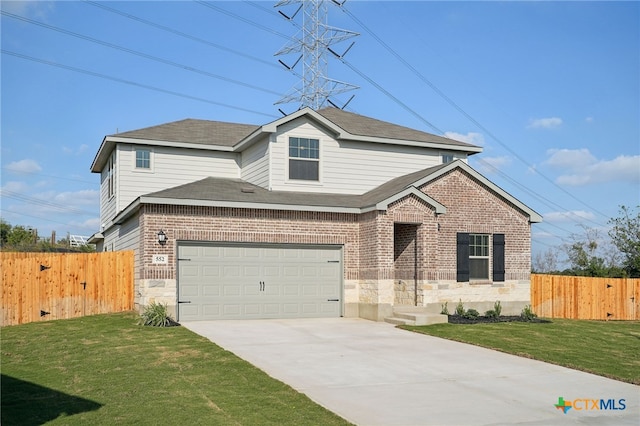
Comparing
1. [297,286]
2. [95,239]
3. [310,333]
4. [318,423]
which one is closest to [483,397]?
[318,423]

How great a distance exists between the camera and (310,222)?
67.7ft

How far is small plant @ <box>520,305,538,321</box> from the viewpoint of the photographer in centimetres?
2191

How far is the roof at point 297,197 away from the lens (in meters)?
19.2

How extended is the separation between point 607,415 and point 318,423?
4.18 meters

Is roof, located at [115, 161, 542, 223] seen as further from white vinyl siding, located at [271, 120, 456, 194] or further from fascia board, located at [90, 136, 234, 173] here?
fascia board, located at [90, 136, 234, 173]

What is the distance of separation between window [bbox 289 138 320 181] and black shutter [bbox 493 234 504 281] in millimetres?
6615

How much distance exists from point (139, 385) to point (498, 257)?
15.4 m

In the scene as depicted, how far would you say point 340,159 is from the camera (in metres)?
23.5

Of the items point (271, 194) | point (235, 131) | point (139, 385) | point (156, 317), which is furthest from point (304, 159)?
point (139, 385)

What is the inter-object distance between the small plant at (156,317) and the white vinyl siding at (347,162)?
6.18 m

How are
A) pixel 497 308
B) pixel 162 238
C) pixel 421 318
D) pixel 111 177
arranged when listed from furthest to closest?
pixel 111 177 → pixel 497 308 → pixel 421 318 → pixel 162 238

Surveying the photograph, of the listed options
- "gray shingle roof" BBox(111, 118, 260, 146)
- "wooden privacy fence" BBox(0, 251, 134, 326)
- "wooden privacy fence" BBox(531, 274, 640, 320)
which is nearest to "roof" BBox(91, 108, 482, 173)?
"gray shingle roof" BBox(111, 118, 260, 146)

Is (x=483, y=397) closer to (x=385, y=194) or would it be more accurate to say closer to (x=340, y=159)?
(x=385, y=194)

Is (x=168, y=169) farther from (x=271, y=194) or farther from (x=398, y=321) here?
(x=398, y=321)
